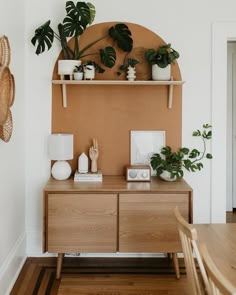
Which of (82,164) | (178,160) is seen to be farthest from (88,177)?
(178,160)

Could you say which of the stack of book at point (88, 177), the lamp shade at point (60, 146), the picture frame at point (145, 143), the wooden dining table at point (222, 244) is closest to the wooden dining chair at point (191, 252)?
the wooden dining table at point (222, 244)

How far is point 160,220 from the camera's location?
8.41 ft

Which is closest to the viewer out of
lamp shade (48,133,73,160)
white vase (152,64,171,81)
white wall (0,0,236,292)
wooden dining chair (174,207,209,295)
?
wooden dining chair (174,207,209,295)

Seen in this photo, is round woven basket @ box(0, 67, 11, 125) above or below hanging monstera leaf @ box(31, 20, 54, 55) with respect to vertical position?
below

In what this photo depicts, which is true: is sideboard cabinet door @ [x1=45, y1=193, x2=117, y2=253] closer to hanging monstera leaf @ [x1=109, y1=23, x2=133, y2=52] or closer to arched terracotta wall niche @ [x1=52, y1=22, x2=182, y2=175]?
arched terracotta wall niche @ [x1=52, y1=22, x2=182, y2=175]

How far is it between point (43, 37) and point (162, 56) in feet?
3.27

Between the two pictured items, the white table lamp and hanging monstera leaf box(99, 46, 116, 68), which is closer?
the white table lamp

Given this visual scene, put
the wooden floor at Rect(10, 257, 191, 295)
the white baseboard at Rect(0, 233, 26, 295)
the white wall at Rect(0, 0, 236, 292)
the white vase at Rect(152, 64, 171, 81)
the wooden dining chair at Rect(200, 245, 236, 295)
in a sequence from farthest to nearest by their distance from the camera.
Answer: the white wall at Rect(0, 0, 236, 292) < the white vase at Rect(152, 64, 171, 81) < the wooden floor at Rect(10, 257, 191, 295) < the white baseboard at Rect(0, 233, 26, 295) < the wooden dining chair at Rect(200, 245, 236, 295)

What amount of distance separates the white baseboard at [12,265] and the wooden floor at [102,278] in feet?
0.16

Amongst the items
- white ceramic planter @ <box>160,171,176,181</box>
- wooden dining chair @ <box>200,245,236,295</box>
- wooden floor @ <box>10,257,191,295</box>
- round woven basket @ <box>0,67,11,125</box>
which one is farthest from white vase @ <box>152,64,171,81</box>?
wooden dining chair @ <box>200,245,236,295</box>

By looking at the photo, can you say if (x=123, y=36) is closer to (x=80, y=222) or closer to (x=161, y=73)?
(x=161, y=73)

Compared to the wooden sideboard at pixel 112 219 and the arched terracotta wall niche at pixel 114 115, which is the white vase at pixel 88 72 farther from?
the wooden sideboard at pixel 112 219

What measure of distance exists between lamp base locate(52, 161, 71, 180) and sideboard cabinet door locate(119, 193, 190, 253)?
55cm

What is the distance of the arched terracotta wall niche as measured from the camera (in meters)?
3.04
